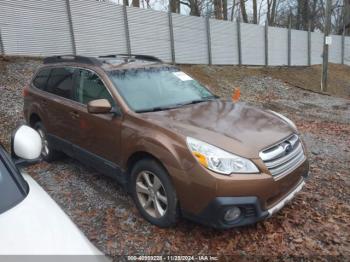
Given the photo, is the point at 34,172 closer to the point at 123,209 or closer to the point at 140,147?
the point at 123,209

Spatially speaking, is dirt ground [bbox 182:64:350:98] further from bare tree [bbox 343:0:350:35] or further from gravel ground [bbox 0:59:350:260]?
gravel ground [bbox 0:59:350:260]

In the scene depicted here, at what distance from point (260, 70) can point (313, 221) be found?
1770 cm

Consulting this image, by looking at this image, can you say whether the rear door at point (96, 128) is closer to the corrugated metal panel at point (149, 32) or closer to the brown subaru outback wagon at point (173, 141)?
the brown subaru outback wagon at point (173, 141)

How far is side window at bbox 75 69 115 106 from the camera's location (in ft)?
14.5

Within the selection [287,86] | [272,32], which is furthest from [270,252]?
[272,32]

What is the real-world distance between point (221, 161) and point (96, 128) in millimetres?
1887

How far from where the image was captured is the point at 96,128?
4.43 metres

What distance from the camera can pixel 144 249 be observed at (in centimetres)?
355

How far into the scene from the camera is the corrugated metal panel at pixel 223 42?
20062 mm

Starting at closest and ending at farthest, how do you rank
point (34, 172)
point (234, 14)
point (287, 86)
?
point (34, 172)
point (287, 86)
point (234, 14)

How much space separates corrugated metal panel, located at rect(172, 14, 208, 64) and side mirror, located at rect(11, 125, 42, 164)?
52.5 feet

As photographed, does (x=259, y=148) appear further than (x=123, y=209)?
No

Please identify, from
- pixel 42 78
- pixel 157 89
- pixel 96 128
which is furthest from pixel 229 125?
pixel 42 78

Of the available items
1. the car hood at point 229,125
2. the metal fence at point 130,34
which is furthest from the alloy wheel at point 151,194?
the metal fence at point 130,34
